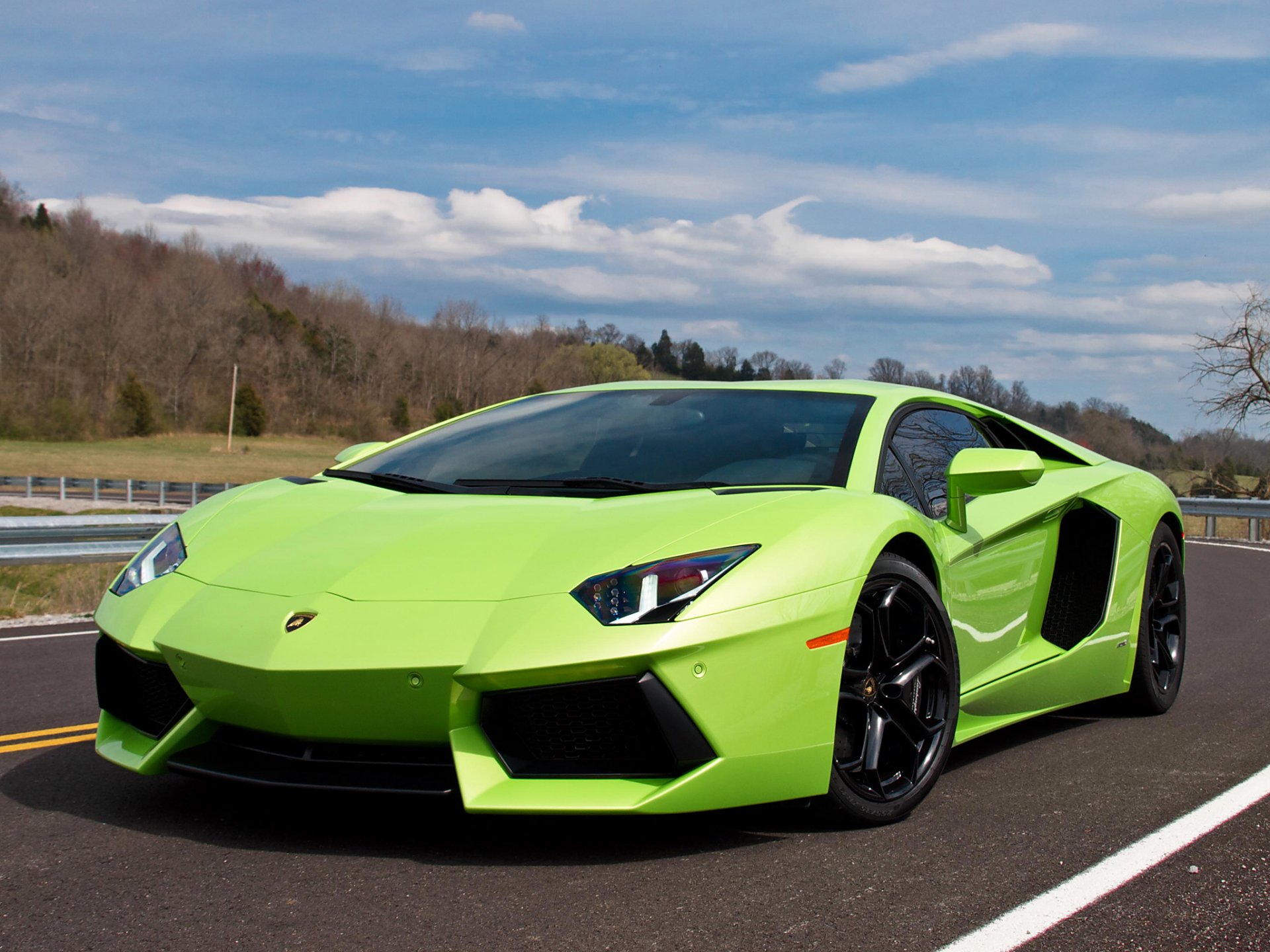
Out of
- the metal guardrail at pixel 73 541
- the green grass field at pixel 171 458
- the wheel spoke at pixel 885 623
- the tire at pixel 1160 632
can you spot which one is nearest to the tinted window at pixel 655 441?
the wheel spoke at pixel 885 623

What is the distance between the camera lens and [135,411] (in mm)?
72688

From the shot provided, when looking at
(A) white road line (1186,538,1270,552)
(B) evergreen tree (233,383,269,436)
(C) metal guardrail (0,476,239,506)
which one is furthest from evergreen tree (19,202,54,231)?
(A) white road line (1186,538,1270,552)

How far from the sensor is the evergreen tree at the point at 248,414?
8069cm

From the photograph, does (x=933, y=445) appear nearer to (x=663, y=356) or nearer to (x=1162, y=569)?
(x=1162, y=569)

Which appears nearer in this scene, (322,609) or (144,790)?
(322,609)

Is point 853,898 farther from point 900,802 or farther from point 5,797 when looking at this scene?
point 5,797

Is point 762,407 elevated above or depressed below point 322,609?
above

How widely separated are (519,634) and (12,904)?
121 cm

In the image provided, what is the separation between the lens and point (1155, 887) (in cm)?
268

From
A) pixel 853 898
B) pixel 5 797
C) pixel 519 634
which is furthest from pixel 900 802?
pixel 5 797

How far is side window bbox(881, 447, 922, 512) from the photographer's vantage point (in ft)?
12.0

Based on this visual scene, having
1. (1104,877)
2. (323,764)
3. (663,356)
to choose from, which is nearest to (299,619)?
(323,764)

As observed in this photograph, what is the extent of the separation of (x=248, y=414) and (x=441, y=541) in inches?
3226

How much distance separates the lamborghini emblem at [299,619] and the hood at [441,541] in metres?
0.09
